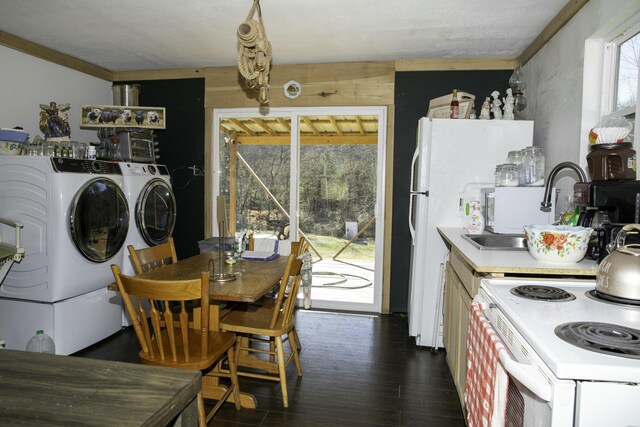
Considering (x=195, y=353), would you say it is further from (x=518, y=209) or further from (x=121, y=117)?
(x=121, y=117)

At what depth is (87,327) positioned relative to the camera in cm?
318

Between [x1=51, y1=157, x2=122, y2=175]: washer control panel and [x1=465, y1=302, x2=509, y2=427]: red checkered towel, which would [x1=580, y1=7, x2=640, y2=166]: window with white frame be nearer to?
[x1=465, y1=302, x2=509, y2=427]: red checkered towel

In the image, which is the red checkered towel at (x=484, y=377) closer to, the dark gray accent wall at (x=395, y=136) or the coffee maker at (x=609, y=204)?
the coffee maker at (x=609, y=204)

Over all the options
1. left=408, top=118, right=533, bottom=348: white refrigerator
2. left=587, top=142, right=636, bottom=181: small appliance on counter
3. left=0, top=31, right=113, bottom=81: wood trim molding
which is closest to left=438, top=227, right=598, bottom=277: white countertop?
left=587, top=142, right=636, bottom=181: small appliance on counter

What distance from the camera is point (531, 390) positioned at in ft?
3.28

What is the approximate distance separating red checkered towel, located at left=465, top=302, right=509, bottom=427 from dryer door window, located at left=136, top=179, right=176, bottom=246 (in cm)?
292

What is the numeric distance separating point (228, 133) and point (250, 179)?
55 centimetres

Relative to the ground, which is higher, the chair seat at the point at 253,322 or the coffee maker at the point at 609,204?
the coffee maker at the point at 609,204

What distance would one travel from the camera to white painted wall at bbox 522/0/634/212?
251cm

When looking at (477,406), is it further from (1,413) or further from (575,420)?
(1,413)

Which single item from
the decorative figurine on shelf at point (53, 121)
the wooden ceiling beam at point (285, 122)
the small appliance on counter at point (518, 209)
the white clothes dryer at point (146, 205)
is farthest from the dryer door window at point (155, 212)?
the small appliance on counter at point (518, 209)

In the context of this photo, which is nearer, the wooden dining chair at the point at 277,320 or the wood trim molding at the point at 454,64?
the wooden dining chair at the point at 277,320

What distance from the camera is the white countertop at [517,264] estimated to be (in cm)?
182

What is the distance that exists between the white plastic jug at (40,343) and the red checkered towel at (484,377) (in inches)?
107
